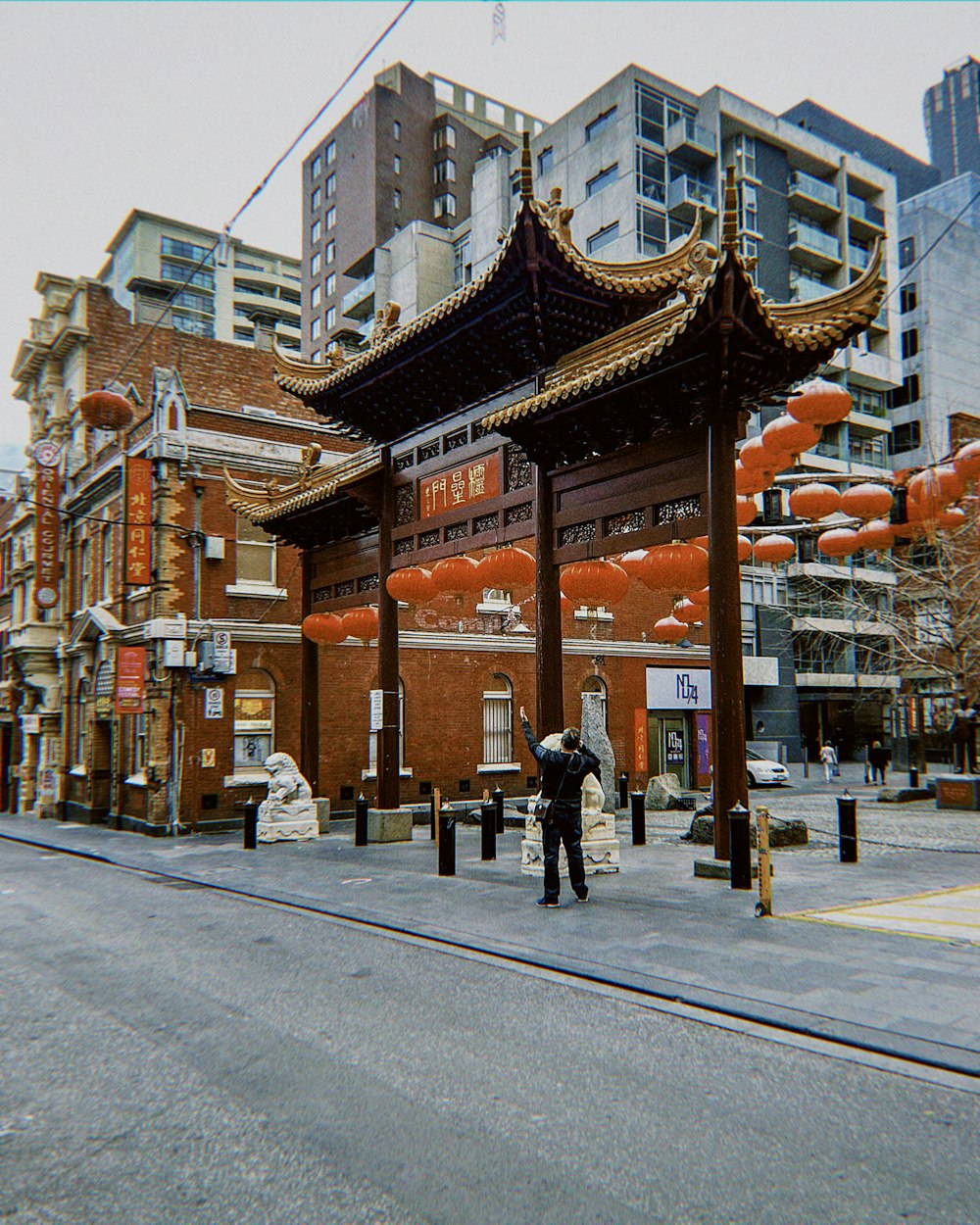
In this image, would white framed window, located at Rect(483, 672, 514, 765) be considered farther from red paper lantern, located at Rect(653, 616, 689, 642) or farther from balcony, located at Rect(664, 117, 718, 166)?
balcony, located at Rect(664, 117, 718, 166)

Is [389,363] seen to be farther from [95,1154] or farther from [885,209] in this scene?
[885,209]

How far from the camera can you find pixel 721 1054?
5598 millimetres

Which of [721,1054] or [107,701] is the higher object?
[107,701]

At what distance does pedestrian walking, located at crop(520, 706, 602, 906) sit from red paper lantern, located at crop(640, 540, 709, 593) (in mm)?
2959

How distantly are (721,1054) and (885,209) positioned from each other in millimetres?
56307

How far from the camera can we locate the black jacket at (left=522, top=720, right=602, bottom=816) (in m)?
9.89

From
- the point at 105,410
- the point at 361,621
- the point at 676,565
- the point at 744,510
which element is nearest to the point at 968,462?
the point at 744,510

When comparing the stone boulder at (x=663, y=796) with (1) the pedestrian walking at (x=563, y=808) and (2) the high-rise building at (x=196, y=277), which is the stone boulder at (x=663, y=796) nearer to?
(1) the pedestrian walking at (x=563, y=808)

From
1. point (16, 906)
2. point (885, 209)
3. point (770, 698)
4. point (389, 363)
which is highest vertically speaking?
point (885, 209)

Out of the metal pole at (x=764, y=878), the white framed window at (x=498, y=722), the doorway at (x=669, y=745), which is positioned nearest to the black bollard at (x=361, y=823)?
the white framed window at (x=498, y=722)

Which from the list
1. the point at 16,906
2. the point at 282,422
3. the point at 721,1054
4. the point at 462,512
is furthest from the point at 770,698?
the point at 721,1054

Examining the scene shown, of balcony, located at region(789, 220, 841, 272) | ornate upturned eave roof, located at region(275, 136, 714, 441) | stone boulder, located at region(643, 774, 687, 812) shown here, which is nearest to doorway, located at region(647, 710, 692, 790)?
stone boulder, located at region(643, 774, 687, 812)

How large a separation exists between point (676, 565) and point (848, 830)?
4.53 metres

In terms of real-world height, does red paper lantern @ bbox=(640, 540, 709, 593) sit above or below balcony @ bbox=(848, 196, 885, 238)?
below
